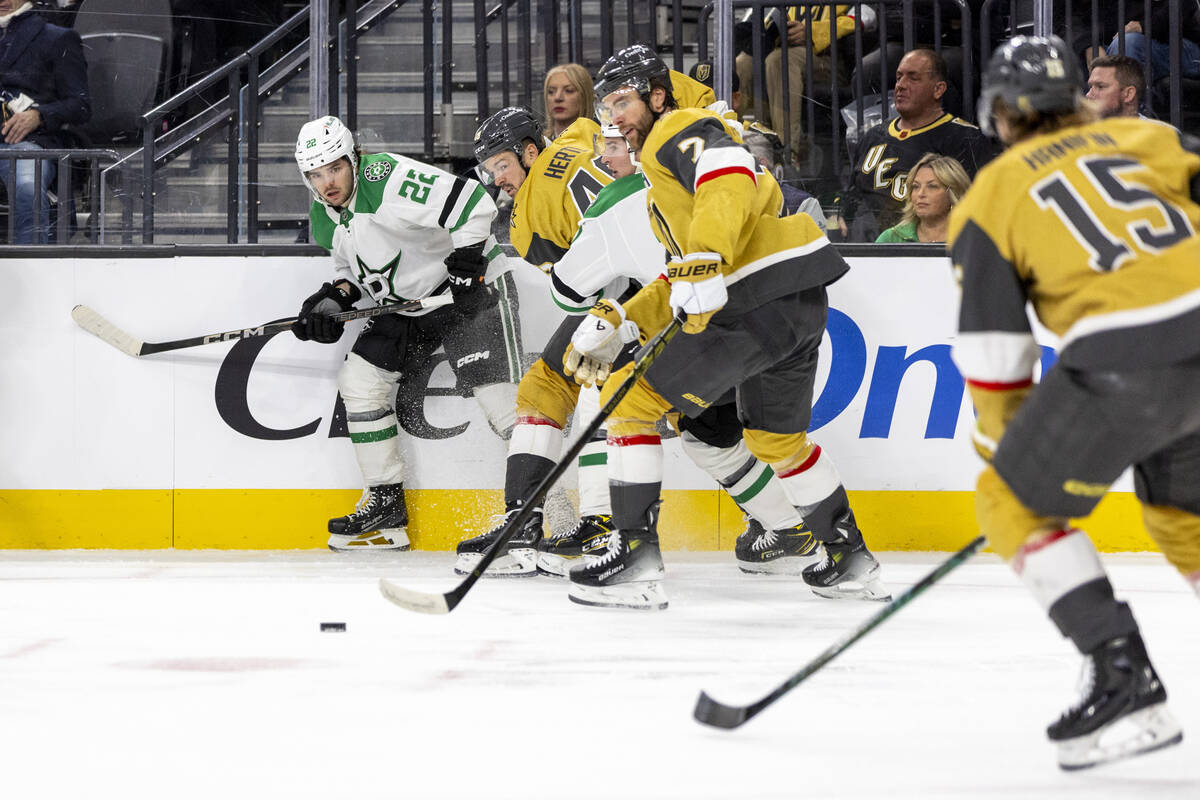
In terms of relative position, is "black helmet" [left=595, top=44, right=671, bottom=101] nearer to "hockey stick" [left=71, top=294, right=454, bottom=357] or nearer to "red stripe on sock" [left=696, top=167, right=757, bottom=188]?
"red stripe on sock" [left=696, top=167, right=757, bottom=188]

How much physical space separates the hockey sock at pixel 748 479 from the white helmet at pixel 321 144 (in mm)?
1377

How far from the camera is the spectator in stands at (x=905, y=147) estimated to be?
167 inches

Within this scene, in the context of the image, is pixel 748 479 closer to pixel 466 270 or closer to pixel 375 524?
pixel 466 270

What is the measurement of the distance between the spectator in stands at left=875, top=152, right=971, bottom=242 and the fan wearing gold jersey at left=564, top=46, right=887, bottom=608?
122cm

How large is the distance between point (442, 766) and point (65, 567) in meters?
2.54

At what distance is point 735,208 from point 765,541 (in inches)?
49.2

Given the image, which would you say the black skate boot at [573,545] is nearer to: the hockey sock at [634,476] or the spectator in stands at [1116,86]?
the hockey sock at [634,476]

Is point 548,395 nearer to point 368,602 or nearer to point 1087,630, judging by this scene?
point 368,602

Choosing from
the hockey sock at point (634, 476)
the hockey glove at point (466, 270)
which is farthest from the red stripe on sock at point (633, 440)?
the hockey glove at point (466, 270)

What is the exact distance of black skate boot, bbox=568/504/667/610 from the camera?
305cm

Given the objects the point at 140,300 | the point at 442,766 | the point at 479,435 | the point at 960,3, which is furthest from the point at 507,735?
the point at 960,3

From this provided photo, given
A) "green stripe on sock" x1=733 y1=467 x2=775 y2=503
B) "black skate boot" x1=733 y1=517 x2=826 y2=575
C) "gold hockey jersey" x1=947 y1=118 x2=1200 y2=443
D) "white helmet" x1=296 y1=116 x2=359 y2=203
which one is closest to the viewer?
"gold hockey jersey" x1=947 y1=118 x2=1200 y2=443

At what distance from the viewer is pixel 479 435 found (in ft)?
13.7

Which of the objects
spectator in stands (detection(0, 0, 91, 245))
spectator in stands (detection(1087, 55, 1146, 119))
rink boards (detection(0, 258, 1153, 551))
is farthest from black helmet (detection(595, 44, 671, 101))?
spectator in stands (detection(0, 0, 91, 245))
